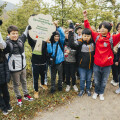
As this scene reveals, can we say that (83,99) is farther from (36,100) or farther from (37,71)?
(37,71)

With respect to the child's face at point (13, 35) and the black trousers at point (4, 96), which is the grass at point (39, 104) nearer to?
the black trousers at point (4, 96)

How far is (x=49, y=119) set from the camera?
3256 mm

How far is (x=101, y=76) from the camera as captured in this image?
3.87m

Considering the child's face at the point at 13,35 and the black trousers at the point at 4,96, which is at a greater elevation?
the child's face at the point at 13,35

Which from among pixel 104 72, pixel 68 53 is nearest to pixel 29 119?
pixel 68 53

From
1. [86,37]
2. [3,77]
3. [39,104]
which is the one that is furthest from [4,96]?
[86,37]

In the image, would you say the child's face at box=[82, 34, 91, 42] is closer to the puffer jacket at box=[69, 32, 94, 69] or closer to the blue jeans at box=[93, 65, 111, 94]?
the puffer jacket at box=[69, 32, 94, 69]

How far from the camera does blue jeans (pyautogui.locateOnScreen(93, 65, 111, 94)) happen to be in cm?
363

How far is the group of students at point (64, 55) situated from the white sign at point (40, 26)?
226 millimetres

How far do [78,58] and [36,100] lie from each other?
2.08m

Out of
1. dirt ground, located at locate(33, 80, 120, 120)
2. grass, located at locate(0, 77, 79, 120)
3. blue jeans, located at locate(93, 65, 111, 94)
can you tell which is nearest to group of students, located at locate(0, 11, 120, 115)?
blue jeans, located at locate(93, 65, 111, 94)

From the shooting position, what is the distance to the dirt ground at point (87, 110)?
3268mm

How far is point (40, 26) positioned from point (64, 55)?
1436 mm

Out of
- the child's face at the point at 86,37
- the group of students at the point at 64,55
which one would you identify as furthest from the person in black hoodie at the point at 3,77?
the child's face at the point at 86,37
